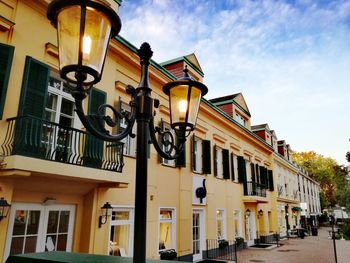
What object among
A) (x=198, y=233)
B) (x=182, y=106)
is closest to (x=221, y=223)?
(x=198, y=233)

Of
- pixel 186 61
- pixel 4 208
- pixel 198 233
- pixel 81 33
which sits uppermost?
pixel 186 61

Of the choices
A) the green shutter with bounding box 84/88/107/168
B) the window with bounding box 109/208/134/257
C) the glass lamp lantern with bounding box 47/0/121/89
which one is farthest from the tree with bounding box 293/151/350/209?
the glass lamp lantern with bounding box 47/0/121/89

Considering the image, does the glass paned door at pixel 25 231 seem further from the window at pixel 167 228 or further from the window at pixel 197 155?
the window at pixel 197 155

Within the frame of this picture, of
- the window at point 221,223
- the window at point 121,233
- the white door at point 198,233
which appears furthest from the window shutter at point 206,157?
the window at point 121,233

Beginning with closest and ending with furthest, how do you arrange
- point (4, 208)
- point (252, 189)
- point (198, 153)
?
point (4, 208) → point (198, 153) → point (252, 189)

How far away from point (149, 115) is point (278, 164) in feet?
83.6

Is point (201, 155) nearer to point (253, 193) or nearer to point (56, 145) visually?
point (253, 193)

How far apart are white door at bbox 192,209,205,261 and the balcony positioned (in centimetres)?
507

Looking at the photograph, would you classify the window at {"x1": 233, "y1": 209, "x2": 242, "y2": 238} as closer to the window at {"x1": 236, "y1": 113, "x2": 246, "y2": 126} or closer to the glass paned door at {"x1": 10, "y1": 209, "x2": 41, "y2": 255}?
the window at {"x1": 236, "y1": 113, "x2": 246, "y2": 126}

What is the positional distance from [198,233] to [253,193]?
6.23 m

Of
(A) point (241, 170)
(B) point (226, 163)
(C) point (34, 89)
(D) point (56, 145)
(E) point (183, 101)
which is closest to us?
(E) point (183, 101)

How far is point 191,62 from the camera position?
44.3 ft

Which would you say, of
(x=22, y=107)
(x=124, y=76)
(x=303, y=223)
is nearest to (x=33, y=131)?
(x=22, y=107)

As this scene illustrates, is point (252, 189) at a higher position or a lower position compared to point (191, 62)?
lower
